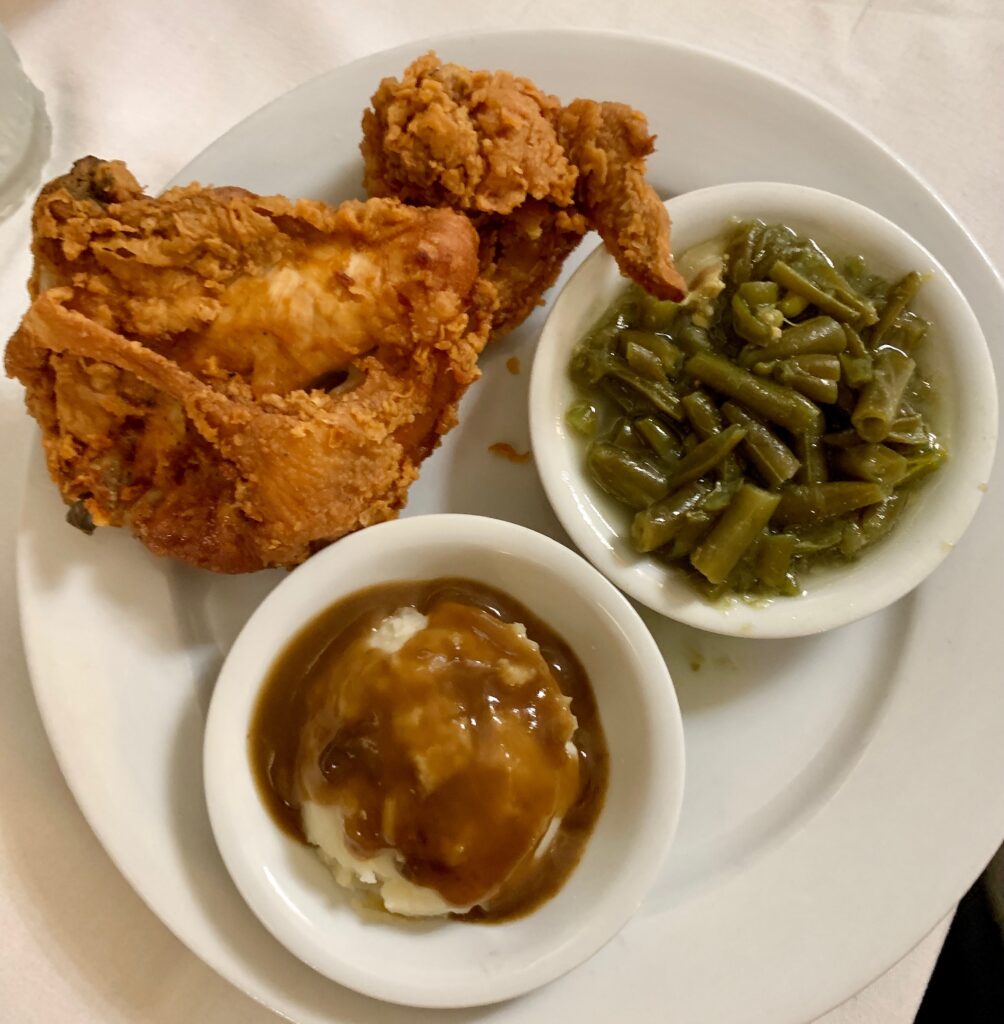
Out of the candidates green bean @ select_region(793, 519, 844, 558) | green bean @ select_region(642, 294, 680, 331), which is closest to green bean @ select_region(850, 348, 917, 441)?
green bean @ select_region(793, 519, 844, 558)

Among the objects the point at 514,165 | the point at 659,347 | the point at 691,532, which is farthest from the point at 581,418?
the point at 514,165

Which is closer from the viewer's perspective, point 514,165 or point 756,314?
point 514,165

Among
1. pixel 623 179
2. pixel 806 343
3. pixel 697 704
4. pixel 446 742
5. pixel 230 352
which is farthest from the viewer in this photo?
pixel 697 704

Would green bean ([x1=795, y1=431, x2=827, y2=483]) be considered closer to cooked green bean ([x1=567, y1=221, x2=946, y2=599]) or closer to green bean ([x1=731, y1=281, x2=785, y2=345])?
cooked green bean ([x1=567, y1=221, x2=946, y2=599])

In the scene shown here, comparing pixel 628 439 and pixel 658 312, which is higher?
pixel 658 312

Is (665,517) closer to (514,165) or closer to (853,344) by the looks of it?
(853,344)

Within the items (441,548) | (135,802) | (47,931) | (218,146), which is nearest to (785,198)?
(441,548)
